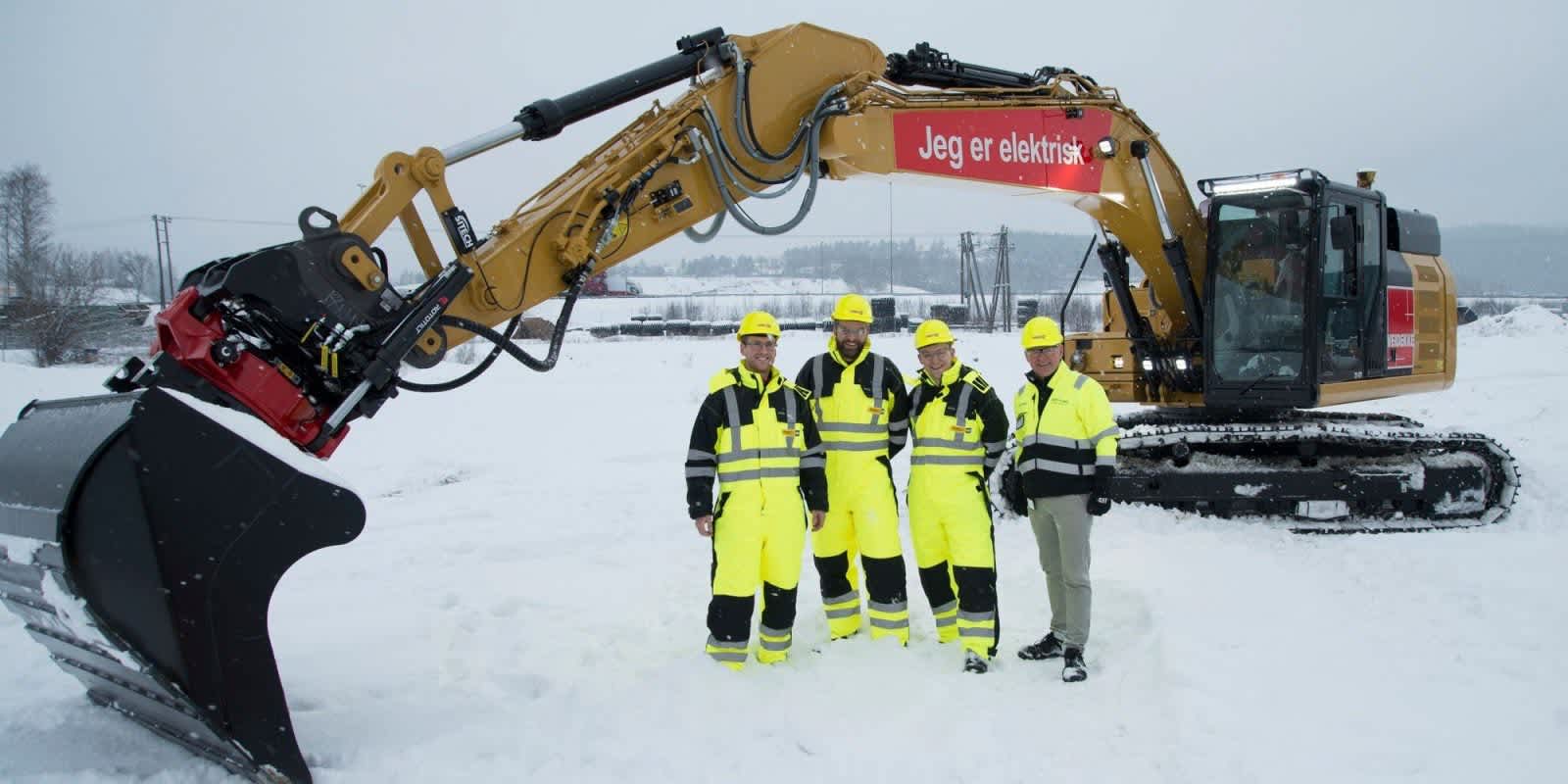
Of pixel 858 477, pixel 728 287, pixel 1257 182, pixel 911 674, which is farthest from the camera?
pixel 728 287

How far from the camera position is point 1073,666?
4.72 metres

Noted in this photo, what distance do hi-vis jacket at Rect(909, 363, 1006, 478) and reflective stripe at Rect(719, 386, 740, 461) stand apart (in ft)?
3.25

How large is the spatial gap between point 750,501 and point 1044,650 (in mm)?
1725

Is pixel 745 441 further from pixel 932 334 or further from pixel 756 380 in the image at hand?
pixel 932 334

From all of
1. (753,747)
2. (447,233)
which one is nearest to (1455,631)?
(753,747)

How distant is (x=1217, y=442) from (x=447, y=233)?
632 centimetres

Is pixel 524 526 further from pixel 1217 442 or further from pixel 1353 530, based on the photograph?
pixel 1353 530

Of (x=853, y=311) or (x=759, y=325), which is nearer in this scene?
(x=759, y=325)

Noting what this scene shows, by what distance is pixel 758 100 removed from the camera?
5398 mm

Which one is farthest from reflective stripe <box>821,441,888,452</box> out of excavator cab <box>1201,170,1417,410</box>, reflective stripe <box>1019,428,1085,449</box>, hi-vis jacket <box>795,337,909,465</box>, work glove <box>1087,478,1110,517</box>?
excavator cab <box>1201,170,1417,410</box>

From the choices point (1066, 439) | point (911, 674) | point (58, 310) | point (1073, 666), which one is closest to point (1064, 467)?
point (1066, 439)

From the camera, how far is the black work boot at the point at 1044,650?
5035 millimetres

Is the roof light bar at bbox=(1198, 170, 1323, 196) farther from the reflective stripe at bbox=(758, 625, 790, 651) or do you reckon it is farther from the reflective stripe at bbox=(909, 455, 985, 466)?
the reflective stripe at bbox=(758, 625, 790, 651)

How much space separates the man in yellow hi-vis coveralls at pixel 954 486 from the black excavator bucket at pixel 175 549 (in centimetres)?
291
